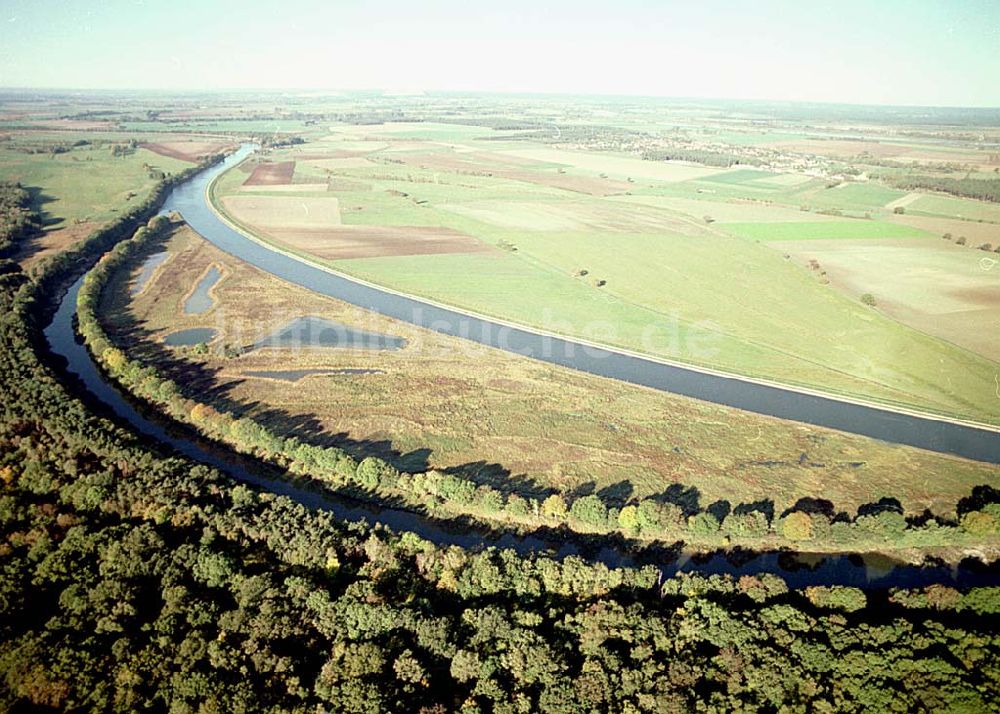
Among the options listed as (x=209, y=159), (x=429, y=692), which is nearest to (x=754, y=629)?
(x=429, y=692)

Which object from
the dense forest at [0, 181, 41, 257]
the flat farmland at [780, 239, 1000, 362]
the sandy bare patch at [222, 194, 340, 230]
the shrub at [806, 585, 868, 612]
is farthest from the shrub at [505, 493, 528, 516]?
the dense forest at [0, 181, 41, 257]

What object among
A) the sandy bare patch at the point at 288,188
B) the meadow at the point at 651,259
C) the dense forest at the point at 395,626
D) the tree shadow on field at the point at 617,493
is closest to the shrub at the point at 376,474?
the dense forest at the point at 395,626

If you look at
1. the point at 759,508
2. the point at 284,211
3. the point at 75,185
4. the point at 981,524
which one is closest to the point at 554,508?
the point at 759,508

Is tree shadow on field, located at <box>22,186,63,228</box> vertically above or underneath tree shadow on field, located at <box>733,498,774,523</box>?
above

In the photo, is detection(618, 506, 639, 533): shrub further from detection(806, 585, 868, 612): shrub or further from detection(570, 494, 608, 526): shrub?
detection(806, 585, 868, 612): shrub

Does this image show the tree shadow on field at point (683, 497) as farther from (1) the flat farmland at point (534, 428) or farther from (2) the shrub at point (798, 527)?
(2) the shrub at point (798, 527)

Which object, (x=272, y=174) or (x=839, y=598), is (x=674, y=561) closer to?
(x=839, y=598)

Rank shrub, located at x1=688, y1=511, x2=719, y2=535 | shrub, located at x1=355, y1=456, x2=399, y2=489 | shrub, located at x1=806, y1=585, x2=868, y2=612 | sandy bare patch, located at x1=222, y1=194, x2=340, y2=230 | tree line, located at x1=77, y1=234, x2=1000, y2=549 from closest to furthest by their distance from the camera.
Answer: shrub, located at x1=806, y1=585, x2=868, y2=612, tree line, located at x1=77, y1=234, x2=1000, y2=549, shrub, located at x1=688, y1=511, x2=719, y2=535, shrub, located at x1=355, y1=456, x2=399, y2=489, sandy bare patch, located at x1=222, y1=194, x2=340, y2=230

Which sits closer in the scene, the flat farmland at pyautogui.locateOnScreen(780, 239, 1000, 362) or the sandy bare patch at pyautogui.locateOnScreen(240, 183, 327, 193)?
the flat farmland at pyautogui.locateOnScreen(780, 239, 1000, 362)
